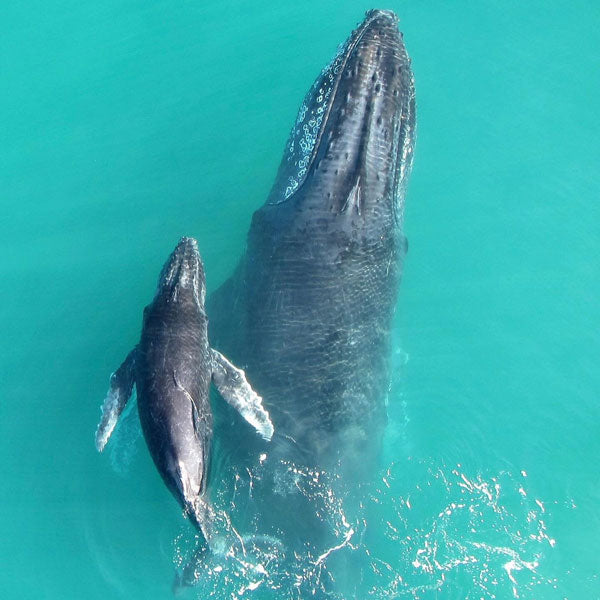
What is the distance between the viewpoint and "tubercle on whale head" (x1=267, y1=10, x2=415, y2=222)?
14.2 metres

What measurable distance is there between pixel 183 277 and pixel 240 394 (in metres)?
3.02

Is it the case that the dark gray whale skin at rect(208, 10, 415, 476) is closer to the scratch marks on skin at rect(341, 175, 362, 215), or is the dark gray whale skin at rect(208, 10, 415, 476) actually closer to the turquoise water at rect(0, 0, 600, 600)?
the scratch marks on skin at rect(341, 175, 362, 215)

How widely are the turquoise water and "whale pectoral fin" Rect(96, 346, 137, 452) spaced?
247cm

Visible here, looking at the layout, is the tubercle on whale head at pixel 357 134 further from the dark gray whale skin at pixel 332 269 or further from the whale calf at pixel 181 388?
the whale calf at pixel 181 388

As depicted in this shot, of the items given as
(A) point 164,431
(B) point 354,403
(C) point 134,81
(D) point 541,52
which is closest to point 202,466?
(A) point 164,431

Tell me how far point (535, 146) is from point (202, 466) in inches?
586

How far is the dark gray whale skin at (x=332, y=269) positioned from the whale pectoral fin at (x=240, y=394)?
0.63 meters

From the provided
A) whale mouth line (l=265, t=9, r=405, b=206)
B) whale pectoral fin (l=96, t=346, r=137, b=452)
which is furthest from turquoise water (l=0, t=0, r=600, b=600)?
whale mouth line (l=265, t=9, r=405, b=206)

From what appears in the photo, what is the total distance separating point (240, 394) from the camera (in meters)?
14.1

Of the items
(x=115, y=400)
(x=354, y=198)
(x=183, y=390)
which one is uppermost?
(x=354, y=198)

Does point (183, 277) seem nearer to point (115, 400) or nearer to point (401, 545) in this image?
point (115, 400)

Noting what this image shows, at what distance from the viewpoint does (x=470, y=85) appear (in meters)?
21.8

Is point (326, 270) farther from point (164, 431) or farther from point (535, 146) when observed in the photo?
point (535, 146)

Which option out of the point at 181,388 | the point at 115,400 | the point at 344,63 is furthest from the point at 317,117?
the point at 115,400
